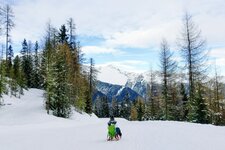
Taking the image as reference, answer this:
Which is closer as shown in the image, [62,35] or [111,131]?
[111,131]

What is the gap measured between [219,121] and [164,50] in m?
19.3

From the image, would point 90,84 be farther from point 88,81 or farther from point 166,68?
point 166,68

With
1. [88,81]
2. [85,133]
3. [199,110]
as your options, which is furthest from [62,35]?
[85,133]

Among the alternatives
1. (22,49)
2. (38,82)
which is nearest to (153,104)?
(38,82)

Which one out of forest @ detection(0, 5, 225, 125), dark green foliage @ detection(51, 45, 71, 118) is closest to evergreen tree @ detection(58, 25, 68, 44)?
forest @ detection(0, 5, 225, 125)

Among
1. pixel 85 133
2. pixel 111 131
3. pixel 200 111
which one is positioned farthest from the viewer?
pixel 200 111

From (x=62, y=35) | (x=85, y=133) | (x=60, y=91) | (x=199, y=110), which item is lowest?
(x=85, y=133)

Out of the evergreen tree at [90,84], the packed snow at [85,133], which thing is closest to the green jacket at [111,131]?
the packed snow at [85,133]

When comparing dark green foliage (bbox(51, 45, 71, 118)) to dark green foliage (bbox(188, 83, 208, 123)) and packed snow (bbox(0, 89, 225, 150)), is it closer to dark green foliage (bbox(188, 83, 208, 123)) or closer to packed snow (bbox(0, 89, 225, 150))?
packed snow (bbox(0, 89, 225, 150))

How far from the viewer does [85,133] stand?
79.7 ft

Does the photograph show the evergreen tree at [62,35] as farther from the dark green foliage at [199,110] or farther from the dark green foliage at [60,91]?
the dark green foliage at [199,110]

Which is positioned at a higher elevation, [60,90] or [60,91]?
[60,90]

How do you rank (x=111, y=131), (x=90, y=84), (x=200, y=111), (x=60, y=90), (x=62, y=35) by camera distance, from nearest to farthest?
(x=111, y=131) → (x=60, y=90) → (x=200, y=111) → (x=62, y=35) → (x=90, y=84)

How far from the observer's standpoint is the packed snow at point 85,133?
16453 millimetres
